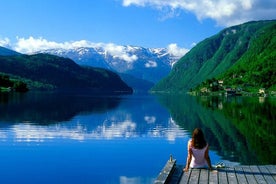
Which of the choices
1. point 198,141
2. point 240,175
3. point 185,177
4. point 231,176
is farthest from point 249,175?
point 185,177

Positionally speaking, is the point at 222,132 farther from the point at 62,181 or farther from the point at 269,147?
the point at 62,181

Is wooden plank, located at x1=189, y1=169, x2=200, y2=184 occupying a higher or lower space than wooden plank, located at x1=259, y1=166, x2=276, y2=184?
higher

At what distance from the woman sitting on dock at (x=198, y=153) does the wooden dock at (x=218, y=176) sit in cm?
38

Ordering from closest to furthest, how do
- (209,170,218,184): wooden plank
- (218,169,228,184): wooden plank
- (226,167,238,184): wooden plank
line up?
1. (209,170,218,184): wooden plank
2. (218,169,228,184): wooden plank
3. (226,167,238,184): wooden plank

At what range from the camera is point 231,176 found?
23078 millimetres

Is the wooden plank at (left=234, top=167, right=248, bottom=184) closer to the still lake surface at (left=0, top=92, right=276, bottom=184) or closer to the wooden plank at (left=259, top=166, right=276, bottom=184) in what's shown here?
the wooden plank at (left=259, top=166, right=276, bottom=184)

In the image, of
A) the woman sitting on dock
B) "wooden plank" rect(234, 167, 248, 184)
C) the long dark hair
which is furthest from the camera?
the woman sitting on dock

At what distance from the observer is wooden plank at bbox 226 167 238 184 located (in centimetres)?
2197

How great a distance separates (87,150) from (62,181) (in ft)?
48.7

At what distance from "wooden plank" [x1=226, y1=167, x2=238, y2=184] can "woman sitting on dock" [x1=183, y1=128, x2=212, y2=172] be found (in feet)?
3.70

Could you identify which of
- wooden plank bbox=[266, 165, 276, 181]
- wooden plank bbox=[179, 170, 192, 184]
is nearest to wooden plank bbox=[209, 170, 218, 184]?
wooden plank bbox=[179, 170, 192, 184]

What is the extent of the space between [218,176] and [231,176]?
2.37 feet

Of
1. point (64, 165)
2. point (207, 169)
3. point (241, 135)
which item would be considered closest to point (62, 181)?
point (64, 165)

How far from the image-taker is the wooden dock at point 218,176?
21.8 m
